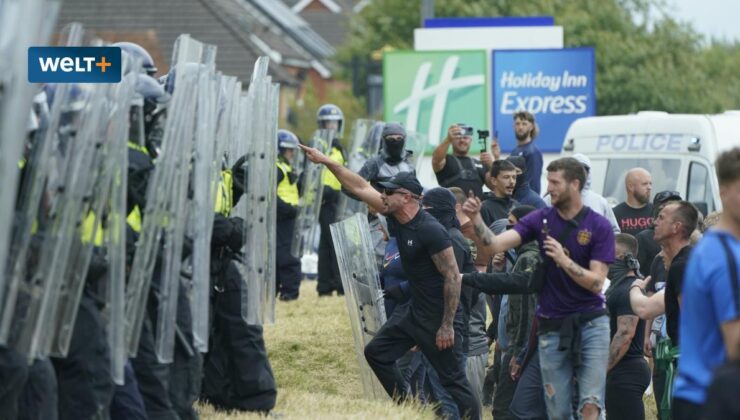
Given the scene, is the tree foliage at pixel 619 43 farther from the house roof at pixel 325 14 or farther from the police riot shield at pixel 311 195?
the police riot shield at pixel 311 195

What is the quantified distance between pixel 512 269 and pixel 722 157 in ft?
16.3

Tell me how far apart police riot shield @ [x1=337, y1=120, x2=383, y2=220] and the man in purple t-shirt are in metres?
8.17

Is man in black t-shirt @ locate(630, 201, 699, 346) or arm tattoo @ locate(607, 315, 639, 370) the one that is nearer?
man in black t-shirt @ locate(630, 201, 699, 346)

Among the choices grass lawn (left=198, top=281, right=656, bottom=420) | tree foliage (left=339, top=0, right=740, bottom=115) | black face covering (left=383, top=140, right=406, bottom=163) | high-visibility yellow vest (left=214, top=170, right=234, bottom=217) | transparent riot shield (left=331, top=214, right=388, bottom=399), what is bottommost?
grass lawn (left=198, top=281, right=656, bottom=420)

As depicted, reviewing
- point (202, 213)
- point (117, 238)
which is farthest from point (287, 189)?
point (117, 238)

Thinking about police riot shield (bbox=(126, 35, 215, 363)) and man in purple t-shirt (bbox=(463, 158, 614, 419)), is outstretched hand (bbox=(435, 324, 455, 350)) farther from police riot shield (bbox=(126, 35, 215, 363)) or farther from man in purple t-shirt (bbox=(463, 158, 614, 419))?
police riot shield (bbox=(126, 35, 215, 363))

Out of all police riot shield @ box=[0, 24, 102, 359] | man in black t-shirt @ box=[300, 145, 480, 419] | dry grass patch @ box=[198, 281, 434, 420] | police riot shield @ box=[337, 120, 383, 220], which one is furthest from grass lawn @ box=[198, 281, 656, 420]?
police riot shield @ box=[0, 24, 102, 359]

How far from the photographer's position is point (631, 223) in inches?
553

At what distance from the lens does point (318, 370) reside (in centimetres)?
1341

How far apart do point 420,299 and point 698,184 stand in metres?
5.84

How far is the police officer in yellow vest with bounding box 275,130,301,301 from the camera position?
1767 centimetres

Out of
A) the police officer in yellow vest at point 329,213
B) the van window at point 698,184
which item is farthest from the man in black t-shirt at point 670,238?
the police officer in yellow vest at point 329,213

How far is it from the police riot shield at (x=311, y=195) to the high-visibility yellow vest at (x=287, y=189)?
0.10 meters

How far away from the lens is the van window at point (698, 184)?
16141 millimetres
